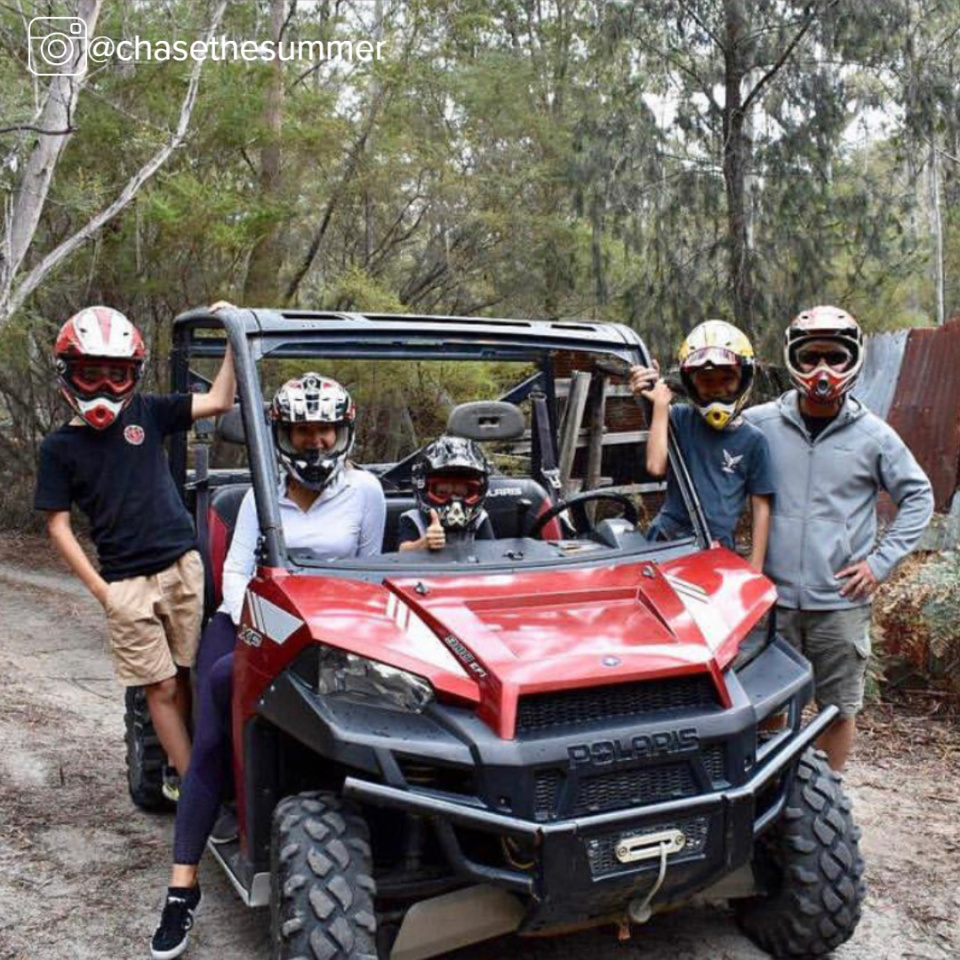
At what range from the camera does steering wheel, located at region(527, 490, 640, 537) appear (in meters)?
4.46

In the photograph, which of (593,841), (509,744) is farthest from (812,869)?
(509,744)

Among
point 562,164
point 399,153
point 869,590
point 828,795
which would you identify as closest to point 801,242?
point 562,164

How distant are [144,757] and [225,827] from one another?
115cm

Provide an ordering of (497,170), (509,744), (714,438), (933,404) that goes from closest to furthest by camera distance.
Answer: (509,744)
(714,438)
(933,404)
(497,170)

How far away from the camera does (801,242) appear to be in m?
15.0

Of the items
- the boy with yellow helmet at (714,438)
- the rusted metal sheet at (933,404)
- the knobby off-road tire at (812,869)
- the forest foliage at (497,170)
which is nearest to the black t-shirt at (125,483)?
the boy with yellow helmet at (714,438)

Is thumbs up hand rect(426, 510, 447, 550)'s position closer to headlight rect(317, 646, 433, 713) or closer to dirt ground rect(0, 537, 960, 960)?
headlight rect(317, 646, 433, 713)

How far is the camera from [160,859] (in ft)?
15.8

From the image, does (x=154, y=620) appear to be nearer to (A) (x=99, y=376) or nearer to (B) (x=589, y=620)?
(A) (x=99, y=376)

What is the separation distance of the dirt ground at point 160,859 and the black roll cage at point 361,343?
142cm

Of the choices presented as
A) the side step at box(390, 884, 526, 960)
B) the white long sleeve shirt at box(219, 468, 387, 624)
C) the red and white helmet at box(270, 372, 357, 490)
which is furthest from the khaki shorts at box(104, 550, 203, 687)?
the side step at box(390, 884, 526, 960)

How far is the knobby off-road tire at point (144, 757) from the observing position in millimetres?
5176

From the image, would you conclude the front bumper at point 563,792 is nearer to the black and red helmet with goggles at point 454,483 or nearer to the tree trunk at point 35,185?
the black and red helmet with goggles at point 454,483

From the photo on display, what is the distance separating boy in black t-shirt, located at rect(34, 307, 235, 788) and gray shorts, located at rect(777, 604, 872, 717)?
2.43m
